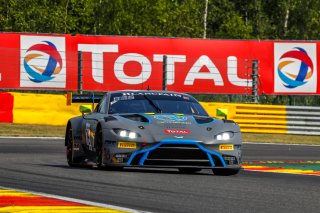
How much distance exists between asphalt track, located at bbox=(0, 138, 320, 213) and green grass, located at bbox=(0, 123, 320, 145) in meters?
9.75

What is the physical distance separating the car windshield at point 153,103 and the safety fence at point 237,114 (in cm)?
1166

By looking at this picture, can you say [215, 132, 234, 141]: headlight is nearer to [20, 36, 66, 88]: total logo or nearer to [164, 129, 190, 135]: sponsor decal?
[164, 129, 190, 135]: sponsor decal

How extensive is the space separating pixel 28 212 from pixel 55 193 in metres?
1.81

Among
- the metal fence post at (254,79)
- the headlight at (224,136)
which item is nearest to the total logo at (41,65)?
the metal fence post at (254,79)

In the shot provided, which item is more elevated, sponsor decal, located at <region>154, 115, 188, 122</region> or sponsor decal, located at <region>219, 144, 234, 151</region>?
sponsor decal, located at <region>154, 115, 188, 122</region>

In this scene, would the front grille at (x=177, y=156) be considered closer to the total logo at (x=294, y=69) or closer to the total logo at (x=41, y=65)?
the total logo at (x=41, y=65)

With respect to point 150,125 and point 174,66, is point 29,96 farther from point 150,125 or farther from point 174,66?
point 150,125

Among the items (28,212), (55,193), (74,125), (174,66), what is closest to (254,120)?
(174,66)

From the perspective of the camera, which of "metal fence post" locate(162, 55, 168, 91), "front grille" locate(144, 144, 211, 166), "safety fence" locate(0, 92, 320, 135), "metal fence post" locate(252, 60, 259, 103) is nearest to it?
"front grille" locate(144, 144, 211, 166)

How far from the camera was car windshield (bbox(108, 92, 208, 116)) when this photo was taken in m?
14.8

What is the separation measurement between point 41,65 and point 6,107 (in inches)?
137

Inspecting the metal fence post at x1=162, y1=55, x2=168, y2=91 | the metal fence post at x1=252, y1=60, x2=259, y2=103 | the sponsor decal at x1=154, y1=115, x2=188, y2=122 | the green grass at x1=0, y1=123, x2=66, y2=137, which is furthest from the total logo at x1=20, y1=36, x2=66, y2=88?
the sponsor decal at x1=154, y1=115, x2=188, y2=122

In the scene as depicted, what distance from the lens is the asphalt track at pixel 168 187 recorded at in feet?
32.5

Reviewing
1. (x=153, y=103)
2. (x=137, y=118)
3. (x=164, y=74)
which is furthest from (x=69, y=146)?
(x=164, y=74)
